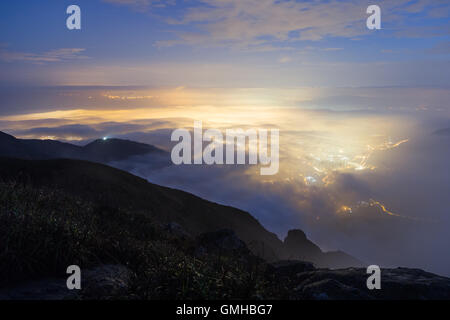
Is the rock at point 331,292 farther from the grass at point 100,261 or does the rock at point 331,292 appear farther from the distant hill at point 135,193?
the distant hill at point 135,193

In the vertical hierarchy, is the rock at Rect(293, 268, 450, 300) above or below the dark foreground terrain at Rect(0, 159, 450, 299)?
below

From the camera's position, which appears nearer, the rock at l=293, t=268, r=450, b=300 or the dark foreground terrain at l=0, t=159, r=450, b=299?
the dark foreground terrain at l=0, t=159, r=450, b=299

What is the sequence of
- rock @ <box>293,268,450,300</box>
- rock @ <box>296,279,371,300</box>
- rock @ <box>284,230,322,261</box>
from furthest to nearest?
rock @ <box>284,230,322,261</box> < rock @ <box>293,268,450,300</box> < rock @ <box>296,279,371,300</box>

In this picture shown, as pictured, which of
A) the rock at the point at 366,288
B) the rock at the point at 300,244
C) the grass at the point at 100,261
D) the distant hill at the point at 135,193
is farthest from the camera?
the rock at the point at 300,244

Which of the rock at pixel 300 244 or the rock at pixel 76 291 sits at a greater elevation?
the rock at pixel 76 291

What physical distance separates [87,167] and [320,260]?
10906cm

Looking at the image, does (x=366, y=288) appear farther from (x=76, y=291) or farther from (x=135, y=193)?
(x=135, y=193)

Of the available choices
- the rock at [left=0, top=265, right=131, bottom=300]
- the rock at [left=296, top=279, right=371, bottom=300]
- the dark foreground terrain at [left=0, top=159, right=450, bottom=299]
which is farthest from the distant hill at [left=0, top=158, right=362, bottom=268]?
the rock at [left=296, top=279, right=371, bottom=300]

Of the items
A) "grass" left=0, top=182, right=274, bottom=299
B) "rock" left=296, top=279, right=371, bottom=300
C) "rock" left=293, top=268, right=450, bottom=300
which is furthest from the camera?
"rock" left=293, top=268, right=450, bottom=300

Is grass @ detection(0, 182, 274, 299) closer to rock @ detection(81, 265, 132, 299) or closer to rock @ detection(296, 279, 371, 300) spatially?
rock @ detection(81, 265, 132, 299)

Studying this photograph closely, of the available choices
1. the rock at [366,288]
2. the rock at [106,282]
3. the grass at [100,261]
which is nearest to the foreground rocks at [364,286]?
the rock at [366,288]

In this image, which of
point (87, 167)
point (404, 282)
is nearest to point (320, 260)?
point (87, 167)

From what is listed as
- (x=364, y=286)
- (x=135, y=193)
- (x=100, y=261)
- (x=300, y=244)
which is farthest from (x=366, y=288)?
(x=300, y=244)
